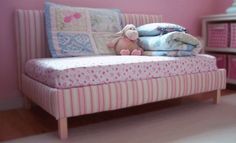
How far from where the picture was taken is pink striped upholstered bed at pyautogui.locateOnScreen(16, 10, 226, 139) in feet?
4.70

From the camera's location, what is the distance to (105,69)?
1523mm

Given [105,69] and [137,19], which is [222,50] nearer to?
[137,19]

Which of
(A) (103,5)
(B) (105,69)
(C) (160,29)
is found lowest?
(B) (105,69)

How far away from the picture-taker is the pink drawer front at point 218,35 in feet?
9.01

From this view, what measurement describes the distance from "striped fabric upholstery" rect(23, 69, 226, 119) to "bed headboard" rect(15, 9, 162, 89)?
218 mm

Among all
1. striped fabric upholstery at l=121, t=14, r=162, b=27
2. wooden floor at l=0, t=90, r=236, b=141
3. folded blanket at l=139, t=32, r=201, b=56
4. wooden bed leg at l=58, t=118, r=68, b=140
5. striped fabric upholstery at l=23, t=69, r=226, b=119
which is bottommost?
wooden floor at l=0, t=90, r=236, b=141

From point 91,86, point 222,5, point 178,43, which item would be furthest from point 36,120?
point 222,5

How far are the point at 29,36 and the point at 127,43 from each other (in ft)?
2.51

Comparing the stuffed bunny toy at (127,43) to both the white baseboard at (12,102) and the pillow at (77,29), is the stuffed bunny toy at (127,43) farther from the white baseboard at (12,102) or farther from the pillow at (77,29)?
the white baseboard at (12,102)

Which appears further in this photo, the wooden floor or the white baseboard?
the white baseboard

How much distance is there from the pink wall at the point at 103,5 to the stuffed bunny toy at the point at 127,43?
44cm

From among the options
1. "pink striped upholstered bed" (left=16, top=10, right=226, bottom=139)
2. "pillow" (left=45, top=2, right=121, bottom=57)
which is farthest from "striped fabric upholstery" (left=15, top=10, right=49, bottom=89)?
"pillow" (left=45, top=2, right=121, bottom=57)

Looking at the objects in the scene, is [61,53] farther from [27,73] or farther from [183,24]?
[183,24]

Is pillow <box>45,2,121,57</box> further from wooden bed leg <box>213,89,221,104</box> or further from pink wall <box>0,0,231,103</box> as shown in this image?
wooden bed leg <box>213,89,221,104</box>
